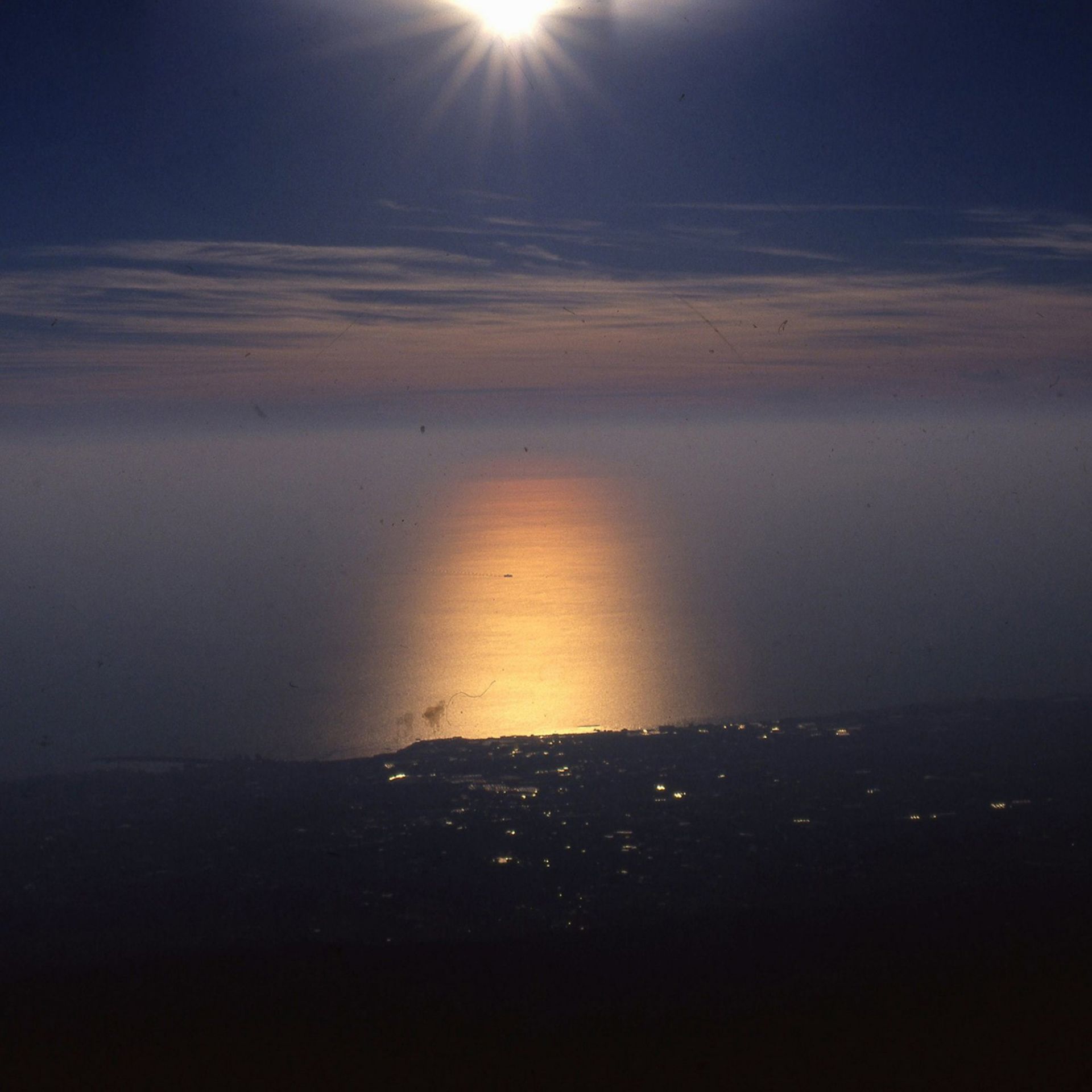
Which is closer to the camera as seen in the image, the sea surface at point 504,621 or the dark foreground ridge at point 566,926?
the dark foreground ridge at point 566,926

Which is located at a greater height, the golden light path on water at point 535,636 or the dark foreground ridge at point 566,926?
the golden light path on water at point 535,636

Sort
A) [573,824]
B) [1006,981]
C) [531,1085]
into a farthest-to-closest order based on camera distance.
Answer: [573,824]
[1006,981]
[531,1085]

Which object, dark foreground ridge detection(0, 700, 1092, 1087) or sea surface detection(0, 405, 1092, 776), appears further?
sea surface detection(0, 405, 1092, 776)

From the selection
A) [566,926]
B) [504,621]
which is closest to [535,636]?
[504,621]

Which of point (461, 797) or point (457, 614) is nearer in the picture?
point (461, 797)

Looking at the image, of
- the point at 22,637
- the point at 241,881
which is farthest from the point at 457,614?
the point at 241,881

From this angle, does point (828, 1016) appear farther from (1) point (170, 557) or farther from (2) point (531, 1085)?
(1) point (170, 557)
